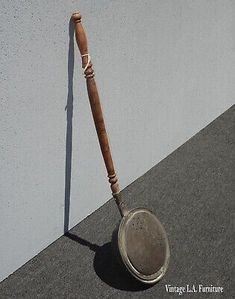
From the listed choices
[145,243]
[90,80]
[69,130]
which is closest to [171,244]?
[145,243]

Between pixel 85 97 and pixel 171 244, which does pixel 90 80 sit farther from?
pixel 171 244

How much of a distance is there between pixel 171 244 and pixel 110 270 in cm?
30

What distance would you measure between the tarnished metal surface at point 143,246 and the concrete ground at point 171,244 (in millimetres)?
73

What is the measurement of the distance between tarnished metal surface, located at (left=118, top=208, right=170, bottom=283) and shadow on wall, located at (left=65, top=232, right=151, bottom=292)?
53 mm

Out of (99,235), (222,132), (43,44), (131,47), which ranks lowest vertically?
(222,132)

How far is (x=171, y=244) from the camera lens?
183 cm

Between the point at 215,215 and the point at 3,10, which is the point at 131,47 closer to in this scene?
the point at 3,10

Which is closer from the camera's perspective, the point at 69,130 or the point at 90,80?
the point at 90,80

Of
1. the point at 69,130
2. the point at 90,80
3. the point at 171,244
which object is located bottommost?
the point at 171,244

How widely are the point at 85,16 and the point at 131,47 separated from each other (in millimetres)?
362

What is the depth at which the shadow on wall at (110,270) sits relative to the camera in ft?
5.33

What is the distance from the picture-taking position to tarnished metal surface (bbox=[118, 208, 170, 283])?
Answer: 157 centimetres

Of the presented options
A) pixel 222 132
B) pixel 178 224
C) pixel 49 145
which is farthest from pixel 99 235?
pixel 222 132

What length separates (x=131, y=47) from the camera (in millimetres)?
1911
